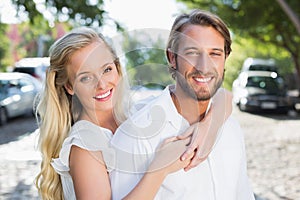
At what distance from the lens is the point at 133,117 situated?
1420mm

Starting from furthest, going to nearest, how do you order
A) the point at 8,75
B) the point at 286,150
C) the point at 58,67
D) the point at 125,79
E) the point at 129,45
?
1. the point at 8,75
2. the point at 286,150
3. the point at 58,67
4. the point at 125,79
5. the point at 129,45

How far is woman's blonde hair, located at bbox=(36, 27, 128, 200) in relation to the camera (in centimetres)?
152

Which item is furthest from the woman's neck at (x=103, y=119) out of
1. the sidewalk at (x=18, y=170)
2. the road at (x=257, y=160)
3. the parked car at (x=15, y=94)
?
the parked car at (x=15, y=94)

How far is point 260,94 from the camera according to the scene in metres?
16.3

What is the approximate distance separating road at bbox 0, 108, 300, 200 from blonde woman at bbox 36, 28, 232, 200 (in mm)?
2063

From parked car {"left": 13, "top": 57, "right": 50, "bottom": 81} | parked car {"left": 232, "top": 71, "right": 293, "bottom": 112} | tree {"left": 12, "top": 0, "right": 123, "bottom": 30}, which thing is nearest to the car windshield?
parked car {"left": 232, "top": 71, "right": 293, "bottom": 112}

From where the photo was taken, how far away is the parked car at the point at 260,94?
16297mm

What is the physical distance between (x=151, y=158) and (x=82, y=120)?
0.29 m

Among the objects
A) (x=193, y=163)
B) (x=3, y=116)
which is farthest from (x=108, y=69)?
(x=3, y=116)

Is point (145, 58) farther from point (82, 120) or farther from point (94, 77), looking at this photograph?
point (82, 120)

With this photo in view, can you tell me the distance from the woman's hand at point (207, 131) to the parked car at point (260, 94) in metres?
14.8

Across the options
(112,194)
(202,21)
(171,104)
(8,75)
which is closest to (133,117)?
(171,104)

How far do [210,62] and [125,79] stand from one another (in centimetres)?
26

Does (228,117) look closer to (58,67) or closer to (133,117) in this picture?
(133,117)
